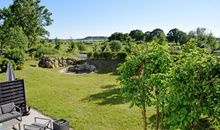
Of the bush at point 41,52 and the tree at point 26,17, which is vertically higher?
the tree at point 26,17

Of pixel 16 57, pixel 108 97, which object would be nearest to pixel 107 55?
pixel 16 57

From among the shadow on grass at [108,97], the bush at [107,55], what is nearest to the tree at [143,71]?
the shadow on grass at [108,97]

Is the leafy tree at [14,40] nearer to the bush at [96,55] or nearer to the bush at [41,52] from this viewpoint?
the bush at [41,52]

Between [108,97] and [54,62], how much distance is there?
1293 cm

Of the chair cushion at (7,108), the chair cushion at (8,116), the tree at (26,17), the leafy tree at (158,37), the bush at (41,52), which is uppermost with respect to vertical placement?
the tree at (26,17)

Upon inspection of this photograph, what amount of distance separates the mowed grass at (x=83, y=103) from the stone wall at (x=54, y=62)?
6.36 meters

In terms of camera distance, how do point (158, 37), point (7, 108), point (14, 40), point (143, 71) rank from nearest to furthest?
1. point (143, 71)
2. point (7, 108)
3. point (14, 40)
4. point (158, 37)

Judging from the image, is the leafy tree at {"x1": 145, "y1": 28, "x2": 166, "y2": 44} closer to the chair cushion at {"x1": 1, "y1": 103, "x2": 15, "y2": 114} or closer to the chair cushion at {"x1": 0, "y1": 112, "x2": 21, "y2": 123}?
the chair cushion at {"x1": 0, "y1": 112, "x2": 21, "y2": 123}

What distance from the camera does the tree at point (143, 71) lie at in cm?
534

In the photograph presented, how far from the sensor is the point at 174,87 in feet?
12.2

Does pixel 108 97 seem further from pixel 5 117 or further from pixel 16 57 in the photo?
pixel 16 57

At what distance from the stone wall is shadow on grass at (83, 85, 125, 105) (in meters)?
10.6

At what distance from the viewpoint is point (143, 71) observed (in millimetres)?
5562

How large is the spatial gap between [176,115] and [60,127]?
13.4 ft
